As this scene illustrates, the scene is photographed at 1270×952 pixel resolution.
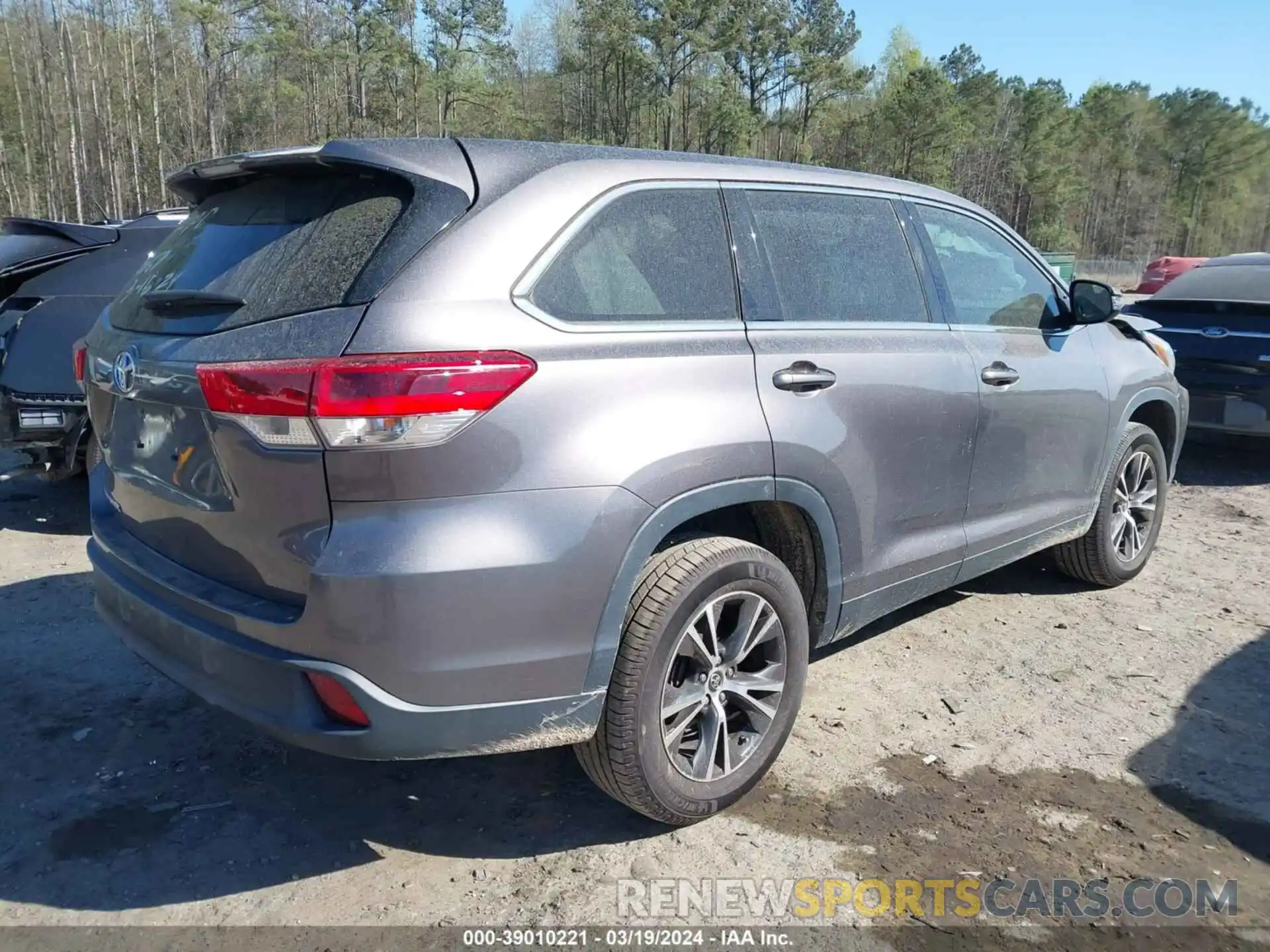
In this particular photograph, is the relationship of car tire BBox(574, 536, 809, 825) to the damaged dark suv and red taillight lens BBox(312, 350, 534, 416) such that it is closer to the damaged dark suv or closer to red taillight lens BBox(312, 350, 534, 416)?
red taillight lens BBox(312, 350, 534, 416)

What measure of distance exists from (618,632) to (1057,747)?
1842 millimetres

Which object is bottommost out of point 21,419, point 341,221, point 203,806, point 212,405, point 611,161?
point 203,806

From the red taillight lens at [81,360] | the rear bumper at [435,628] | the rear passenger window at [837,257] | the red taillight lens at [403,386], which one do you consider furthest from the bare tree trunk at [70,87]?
the red taillight lens at [403,386]

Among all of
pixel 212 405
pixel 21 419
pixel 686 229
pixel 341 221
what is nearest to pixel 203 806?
pixel 212 405

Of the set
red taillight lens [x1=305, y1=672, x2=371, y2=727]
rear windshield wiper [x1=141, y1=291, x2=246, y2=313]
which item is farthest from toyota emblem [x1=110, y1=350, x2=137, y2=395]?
red taillight lens [x1=305, y1=672, x2=371, y2=727]

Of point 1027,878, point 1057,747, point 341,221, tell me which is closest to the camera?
point 341,221

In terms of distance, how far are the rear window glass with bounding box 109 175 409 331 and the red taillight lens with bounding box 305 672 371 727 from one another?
874mm

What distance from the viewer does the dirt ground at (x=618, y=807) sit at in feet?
8.46

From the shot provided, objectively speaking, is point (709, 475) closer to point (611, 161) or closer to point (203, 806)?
point (611, 161)

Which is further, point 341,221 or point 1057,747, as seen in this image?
point 1057,747

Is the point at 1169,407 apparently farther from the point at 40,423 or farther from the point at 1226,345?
the point at 40,423

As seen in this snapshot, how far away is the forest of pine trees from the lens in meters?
32.4

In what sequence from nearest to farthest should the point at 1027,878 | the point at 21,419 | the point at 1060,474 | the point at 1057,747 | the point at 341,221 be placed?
the point at 341,221
the point at 1027,878
the point at 1057,747
the point at 1060,474
the point at 21,419

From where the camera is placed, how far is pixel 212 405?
7.54 ft
